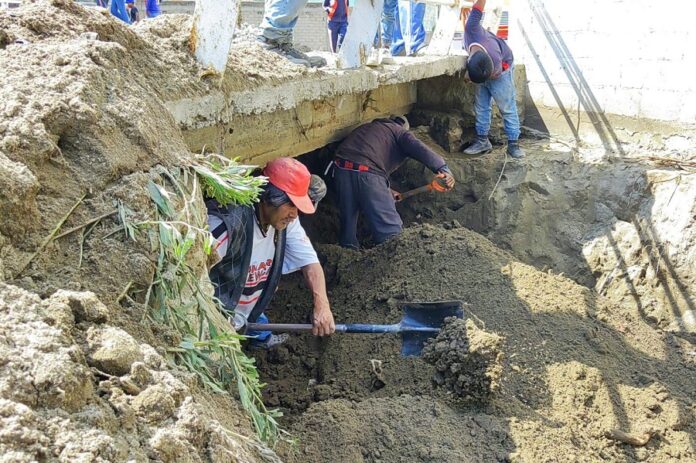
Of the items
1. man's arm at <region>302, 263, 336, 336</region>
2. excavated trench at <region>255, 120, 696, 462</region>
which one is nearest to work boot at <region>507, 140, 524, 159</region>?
excavated trench at <region>255, 120, 696, 462</region>

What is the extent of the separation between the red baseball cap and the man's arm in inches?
23.2

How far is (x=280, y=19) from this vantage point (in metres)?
3.95

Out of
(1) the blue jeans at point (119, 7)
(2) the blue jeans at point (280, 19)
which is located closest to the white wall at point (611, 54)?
(2) the blue jeans at point (280, 19)

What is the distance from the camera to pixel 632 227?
17.0 feet

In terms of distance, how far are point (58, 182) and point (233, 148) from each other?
194 cm

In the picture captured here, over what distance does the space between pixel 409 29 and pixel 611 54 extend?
7.87 feet

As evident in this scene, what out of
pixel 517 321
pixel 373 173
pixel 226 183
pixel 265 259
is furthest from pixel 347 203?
pixel 226 183

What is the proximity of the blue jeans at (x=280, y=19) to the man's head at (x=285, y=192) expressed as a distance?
109 cm

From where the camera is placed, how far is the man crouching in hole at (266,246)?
3184mm

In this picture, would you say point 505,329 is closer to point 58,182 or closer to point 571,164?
point 571,164

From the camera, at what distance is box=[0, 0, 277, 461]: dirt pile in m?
1.17

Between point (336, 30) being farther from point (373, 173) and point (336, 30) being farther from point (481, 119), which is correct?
point (373, 173)

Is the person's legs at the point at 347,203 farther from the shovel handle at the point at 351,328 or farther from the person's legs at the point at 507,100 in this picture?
the person's legs at the point at 507,100

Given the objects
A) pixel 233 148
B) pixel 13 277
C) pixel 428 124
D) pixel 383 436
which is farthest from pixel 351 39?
pixel 13 277
